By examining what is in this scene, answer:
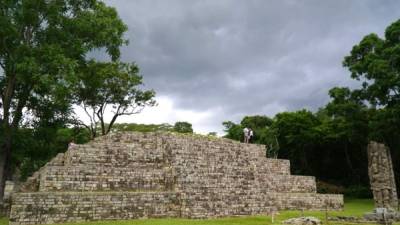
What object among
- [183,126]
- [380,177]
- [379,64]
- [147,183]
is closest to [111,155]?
[147,183]

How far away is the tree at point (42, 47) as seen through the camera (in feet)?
57.3

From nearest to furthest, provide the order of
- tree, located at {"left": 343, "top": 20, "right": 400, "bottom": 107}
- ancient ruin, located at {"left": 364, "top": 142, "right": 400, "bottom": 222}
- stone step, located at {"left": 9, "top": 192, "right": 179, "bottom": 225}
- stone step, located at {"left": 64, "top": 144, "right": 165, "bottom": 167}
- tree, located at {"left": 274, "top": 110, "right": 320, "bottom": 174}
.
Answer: stone step, located at {"left": 9, "top": 192, "right": 179, "bottom": 225}
stone step, located at {"left": 64, "top": 144, "right": 165, "bottom": 167}
ancient ruin, located at {"left": 364, "top": 142, "right": 400, "bottom": 222}
tree, located at {"left": 343, "top": 20, "right": 400, "bottom": 107}
tree, located at {"left": 274, "top": 110, "right": 320, "bottom": 174}

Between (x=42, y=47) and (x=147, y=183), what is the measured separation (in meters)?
7.89

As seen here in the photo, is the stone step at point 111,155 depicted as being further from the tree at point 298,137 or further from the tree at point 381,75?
the tree at point 298,137

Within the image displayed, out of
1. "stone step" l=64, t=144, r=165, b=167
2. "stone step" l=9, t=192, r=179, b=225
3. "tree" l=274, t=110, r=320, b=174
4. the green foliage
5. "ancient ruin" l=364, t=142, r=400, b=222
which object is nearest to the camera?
"stone step" l=9, t=192, r=179, b=225

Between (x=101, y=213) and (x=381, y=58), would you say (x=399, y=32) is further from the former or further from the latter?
(x=101, y=213)

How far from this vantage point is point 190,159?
1814cm

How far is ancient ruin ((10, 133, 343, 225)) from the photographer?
46.6 ft

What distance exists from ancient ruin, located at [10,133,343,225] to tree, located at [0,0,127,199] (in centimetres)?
345

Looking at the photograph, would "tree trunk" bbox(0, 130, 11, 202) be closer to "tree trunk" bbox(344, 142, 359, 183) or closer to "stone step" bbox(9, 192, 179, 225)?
"stone step" bbox(9, 192, 179, 225)

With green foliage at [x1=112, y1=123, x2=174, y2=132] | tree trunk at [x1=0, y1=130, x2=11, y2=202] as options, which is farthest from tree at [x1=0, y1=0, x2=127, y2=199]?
green foliage at [x1=112, y1=123, x2=174, y2=132]

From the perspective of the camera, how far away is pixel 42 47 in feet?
58.7

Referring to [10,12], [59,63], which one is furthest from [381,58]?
[10,12]

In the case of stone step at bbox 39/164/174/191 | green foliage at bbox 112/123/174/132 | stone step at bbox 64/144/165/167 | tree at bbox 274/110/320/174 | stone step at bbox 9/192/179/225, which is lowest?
stone step at bbox 9/192/179/225
